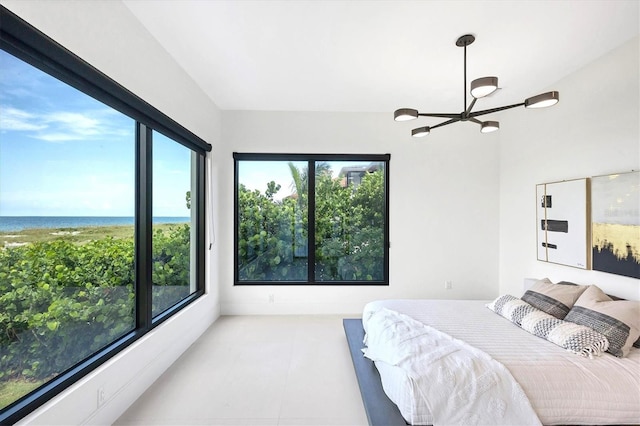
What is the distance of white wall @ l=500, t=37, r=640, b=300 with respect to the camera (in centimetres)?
231

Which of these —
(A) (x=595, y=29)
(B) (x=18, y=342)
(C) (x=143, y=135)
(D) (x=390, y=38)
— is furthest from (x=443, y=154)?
(B) (x=18, y=342)

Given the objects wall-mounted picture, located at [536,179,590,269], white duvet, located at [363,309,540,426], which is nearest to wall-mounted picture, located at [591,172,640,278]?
wall-mounted picture, located at [536,179,590,269]

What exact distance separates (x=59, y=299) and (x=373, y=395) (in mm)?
2069

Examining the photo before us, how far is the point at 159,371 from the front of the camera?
2.31m

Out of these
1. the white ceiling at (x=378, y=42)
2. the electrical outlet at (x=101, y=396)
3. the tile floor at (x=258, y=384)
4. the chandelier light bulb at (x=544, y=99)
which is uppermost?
the white ceiling at (x=378, y=42)

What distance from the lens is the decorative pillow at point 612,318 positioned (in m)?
1.84

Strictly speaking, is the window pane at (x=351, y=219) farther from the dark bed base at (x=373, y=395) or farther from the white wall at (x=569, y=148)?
the white wall at (x=569, y=148)

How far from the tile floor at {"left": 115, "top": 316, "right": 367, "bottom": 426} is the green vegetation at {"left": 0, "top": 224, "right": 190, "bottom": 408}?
2.18 feet

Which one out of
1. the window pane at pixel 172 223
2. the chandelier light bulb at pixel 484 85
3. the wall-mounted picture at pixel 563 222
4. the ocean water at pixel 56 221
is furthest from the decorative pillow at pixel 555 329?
the ocean water at pixel 56 221

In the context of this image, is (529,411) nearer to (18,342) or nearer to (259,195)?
(18,342)

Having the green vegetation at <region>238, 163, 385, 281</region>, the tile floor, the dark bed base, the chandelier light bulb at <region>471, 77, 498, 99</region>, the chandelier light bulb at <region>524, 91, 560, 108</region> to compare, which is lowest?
the tile floor

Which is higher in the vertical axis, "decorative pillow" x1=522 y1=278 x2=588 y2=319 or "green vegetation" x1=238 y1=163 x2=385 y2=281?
"green vegetation" x1=238 y1=163 x2=385 y2=281

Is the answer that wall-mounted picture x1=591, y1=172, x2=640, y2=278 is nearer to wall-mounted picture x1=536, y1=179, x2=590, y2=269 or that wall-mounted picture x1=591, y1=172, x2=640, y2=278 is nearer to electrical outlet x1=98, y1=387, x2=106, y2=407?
wall-mounted picture x1=536, y1=179, x2=590, y2=269

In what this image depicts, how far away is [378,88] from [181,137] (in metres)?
2.30
